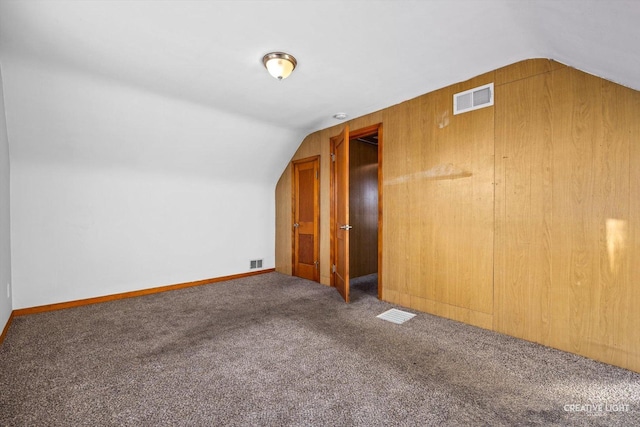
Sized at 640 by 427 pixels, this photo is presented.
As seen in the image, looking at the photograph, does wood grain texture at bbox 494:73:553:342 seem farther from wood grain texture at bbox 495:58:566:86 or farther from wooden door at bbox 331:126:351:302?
wooden door at bbox 331:126:351:302

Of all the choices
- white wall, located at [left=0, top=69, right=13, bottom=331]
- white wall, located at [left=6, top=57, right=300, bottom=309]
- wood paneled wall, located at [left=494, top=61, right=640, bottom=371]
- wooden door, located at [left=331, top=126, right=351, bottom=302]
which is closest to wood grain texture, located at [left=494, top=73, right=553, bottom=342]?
wood paneled wall, located at [left=494, top=61, right=640, bottom=371]

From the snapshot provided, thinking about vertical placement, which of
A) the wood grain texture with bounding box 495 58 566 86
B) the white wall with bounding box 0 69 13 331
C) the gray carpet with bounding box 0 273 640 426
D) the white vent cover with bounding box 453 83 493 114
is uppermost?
the wood grain texture with bounding box 495 58 566 86

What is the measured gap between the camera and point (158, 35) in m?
2.20

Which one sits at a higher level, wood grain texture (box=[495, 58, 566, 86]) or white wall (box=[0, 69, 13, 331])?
wood grain texture (box=[495, 58, 566, 86])

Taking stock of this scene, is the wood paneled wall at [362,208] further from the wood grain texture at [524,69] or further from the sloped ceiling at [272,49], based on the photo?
the wood grain texture at [524,69]

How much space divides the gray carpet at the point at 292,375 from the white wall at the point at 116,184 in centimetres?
79

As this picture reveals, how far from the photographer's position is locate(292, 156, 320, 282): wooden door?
483 centimetres

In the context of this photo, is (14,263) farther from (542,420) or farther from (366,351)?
A: (542,420)

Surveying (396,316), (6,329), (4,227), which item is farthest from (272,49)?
(6,329)

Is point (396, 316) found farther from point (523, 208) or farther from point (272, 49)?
point (272, 49)

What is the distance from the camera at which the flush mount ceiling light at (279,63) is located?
2.48 meters

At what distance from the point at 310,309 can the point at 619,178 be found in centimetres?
300

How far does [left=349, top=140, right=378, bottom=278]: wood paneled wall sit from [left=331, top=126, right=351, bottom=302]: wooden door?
63 cm

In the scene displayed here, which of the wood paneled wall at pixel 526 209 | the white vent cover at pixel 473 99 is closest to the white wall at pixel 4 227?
the wood paneled wall at pixel 526 209
